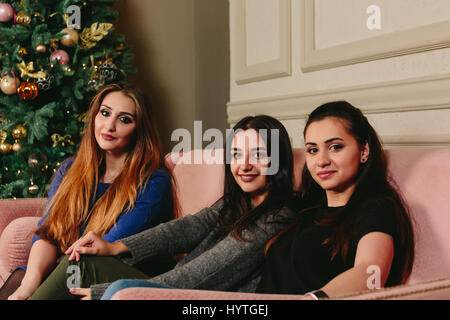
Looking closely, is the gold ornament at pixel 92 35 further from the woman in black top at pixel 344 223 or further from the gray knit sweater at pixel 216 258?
the woman in black top at pixel 344 223

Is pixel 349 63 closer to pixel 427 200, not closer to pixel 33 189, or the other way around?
pixel 427 200

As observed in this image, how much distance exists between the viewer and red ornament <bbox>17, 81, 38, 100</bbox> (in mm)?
2382

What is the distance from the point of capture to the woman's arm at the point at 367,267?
0.95m

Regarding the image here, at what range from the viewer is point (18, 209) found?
6.36 feet

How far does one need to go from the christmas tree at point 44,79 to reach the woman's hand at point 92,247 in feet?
3.90

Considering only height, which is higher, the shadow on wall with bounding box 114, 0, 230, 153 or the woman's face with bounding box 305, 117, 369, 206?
the shadow on wall with bounding box 114, 0, 230, 153

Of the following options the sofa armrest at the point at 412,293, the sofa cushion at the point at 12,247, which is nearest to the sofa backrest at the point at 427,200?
the sofa armrest at the point at 412,293

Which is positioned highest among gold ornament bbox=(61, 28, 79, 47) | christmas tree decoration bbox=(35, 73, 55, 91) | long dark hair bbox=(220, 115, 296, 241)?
gold ornament bbox=(61, 28, 79, 47)

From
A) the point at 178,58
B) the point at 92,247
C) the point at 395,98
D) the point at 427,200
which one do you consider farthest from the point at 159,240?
the point at 178,58

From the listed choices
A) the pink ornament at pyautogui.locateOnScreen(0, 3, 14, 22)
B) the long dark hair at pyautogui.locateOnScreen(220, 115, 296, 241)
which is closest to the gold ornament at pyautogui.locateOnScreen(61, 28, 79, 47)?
the pink ornament at pyautogui.locateOnScreen(0, 3, 14, 22)

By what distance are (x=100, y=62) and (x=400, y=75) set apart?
1.65m

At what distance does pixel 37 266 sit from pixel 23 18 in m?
1.43

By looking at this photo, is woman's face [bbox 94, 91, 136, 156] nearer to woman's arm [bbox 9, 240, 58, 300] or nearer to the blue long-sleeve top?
the blue long-sleeve top

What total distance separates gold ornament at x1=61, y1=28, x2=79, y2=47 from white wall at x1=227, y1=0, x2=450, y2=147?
2.94 feet
